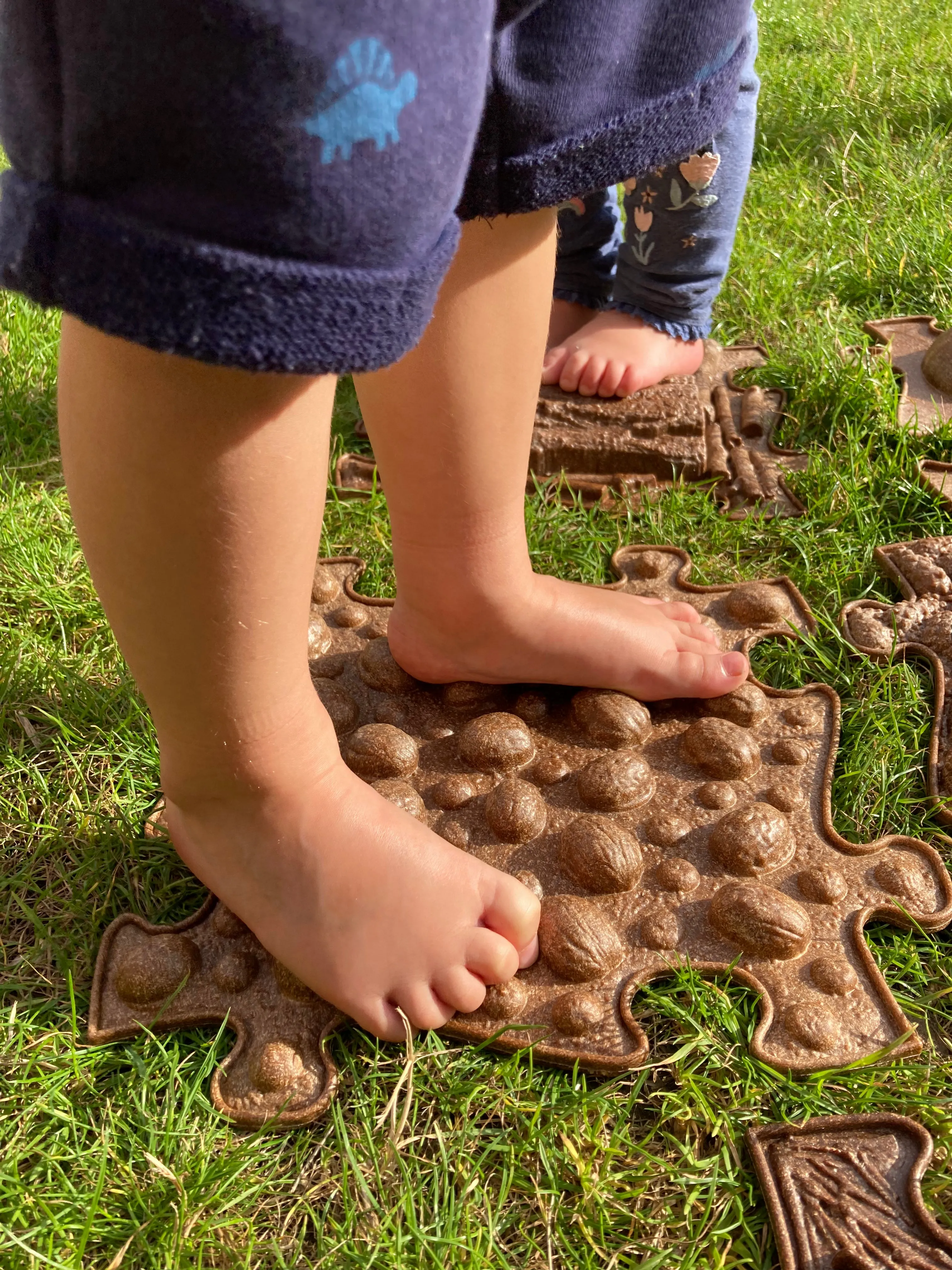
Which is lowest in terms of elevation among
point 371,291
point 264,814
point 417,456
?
point 264,814

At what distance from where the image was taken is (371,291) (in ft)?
Answer: 2.63

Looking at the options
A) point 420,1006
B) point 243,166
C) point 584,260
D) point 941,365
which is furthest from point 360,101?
point 941,365

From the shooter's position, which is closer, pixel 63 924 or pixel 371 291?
pixel 371 291

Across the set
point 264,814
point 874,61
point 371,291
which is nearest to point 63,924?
point 264,814

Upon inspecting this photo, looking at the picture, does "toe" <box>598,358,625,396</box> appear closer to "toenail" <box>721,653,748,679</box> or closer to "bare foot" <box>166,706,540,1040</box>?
"toenail" <box>721,653,748,679</box>

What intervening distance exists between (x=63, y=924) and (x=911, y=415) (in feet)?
6.03

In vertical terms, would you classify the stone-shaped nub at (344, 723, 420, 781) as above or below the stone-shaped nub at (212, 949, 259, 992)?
above

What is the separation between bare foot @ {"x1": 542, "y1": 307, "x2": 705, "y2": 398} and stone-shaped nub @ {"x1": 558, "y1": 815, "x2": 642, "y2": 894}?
1100mm

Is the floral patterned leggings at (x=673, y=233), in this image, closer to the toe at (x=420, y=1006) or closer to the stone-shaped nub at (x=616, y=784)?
the stone-shaped nub at (x=616, y=784)

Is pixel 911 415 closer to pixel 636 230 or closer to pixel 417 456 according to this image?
pixel 636 230

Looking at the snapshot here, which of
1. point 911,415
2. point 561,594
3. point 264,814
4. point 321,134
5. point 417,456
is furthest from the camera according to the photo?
point 911,415

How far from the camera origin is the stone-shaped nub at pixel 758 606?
68.5 inches

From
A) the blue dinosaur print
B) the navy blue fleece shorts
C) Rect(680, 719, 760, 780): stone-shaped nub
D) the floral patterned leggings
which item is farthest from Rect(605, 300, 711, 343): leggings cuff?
the blue dinosaur print

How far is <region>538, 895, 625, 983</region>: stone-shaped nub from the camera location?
4.22 ft
